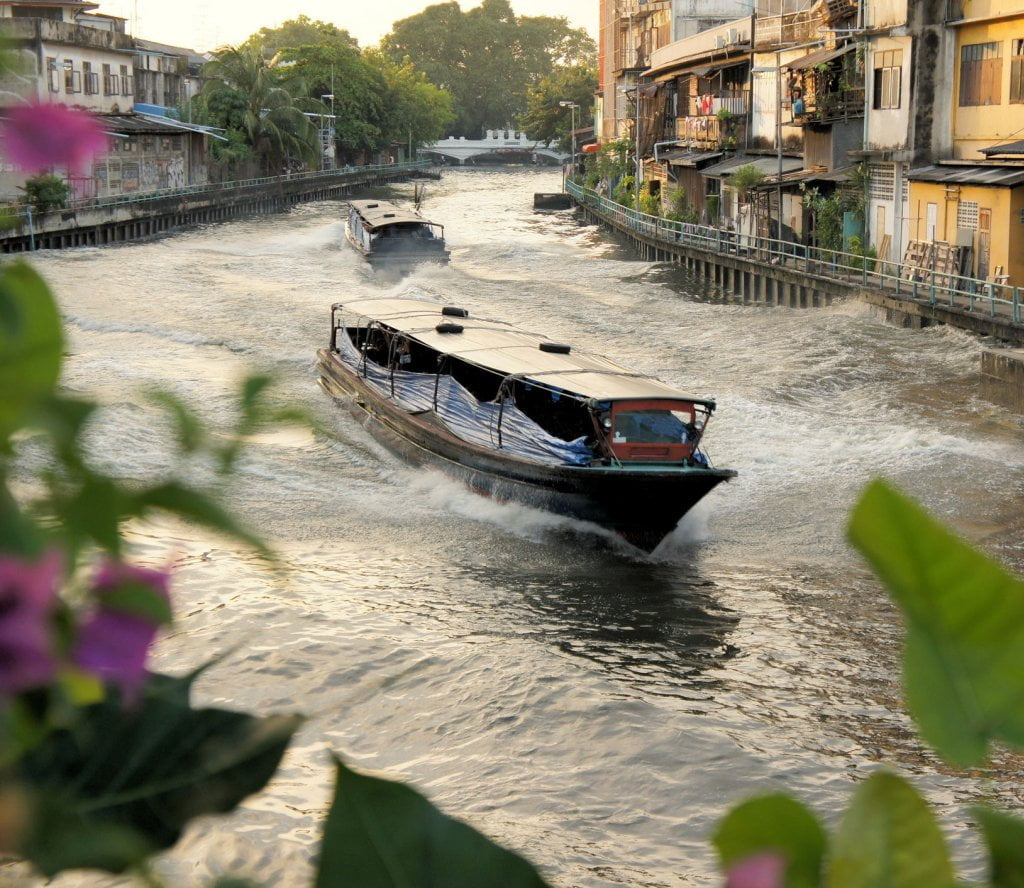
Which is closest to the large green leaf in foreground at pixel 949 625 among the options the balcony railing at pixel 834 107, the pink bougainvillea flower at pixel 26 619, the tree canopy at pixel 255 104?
the pink bougainvillea flower at pixel 26 619

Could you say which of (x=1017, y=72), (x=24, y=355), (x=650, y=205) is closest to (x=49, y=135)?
(x=24, y=355)

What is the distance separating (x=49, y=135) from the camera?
1.18 meters

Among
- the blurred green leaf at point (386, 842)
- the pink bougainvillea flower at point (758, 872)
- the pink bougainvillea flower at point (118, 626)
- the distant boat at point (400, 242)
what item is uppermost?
the pink bougainvillea flower at point (118, 626)

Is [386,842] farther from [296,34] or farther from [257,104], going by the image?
[296,34]

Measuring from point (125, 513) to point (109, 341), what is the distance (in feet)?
93.1

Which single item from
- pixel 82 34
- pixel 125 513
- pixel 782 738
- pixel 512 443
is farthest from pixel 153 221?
pixel 125 513

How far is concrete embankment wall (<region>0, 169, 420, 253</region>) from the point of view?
42.9m

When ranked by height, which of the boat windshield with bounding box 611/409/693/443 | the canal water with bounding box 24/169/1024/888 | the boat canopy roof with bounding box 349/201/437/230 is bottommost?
the canal water with bounding box 24/169/1024/888

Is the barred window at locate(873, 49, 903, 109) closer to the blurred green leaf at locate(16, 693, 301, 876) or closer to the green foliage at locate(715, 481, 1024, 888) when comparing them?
the blurred green leaf at locate(16, 693, 301, 876)

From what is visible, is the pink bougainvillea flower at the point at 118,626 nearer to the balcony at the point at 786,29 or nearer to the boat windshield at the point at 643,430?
the boat windshield at the point at 643,430

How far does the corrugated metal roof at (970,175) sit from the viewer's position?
24672mm

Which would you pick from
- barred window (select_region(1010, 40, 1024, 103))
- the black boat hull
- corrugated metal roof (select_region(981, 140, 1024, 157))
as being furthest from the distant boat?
the black boat hull

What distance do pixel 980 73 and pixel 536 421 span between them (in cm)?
1545

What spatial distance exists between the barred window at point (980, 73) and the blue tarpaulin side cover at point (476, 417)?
14337mm
